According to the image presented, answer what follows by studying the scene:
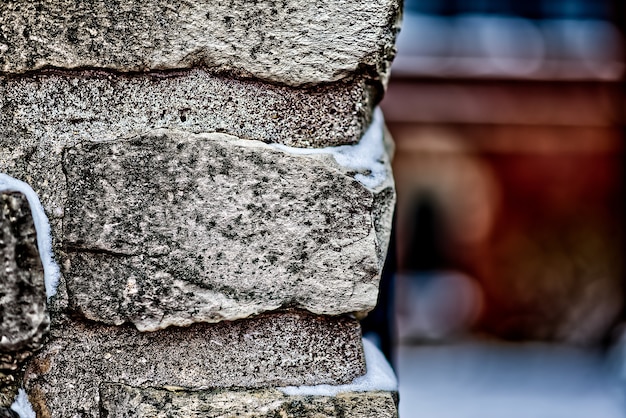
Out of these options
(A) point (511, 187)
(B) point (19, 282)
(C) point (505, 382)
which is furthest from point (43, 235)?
(A) point (511, 187)

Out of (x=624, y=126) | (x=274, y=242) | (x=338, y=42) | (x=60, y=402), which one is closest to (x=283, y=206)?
(x=274, y=242)

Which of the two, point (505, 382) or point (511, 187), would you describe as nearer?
point (505, 382)

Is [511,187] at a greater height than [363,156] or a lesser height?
lesser

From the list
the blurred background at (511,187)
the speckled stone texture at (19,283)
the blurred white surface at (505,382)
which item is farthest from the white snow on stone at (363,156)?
the blurred background at (511,187)

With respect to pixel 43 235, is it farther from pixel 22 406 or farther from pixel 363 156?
pixel 363 156

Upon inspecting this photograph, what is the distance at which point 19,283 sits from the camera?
691 mm

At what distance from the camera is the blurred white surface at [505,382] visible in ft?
13.4

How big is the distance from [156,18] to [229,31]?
73 mm

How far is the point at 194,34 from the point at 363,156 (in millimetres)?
210

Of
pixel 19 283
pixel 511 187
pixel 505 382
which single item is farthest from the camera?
pixel 511 187

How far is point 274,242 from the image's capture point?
0.71 m

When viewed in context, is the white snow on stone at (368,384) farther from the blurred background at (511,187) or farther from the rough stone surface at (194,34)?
the blurred background at (511,187)

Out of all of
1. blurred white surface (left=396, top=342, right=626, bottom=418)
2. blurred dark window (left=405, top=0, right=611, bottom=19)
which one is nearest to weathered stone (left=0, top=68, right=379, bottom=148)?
blurred white surface (left=396, top=342, right=626, bottom=418)

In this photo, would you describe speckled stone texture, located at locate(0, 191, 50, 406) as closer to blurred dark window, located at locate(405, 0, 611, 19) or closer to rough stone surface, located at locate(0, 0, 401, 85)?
rough stone surface, located at locate(0, 0, 401, 85)
